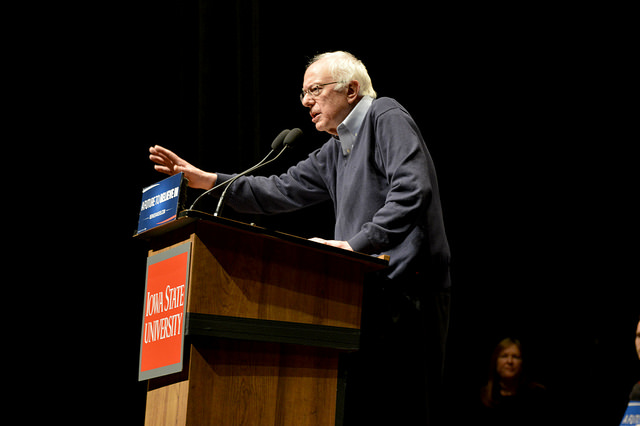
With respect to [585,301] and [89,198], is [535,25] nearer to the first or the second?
[585,301]

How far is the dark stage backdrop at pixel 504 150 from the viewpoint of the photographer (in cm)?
413

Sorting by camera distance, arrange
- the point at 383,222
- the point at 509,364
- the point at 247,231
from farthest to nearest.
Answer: the point at 509,364
the point at 383,222
the point at 247,231

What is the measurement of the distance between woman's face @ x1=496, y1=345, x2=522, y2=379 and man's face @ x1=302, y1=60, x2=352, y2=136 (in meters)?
2.33

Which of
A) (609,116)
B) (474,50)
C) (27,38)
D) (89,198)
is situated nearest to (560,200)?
(609,116)

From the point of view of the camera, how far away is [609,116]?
15.7ft

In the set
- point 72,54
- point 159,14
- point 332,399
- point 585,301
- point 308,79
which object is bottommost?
point 332,399

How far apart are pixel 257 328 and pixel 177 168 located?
94 centimetres

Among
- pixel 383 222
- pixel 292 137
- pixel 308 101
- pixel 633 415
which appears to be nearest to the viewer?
pixel 633 415

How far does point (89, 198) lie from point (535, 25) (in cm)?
309

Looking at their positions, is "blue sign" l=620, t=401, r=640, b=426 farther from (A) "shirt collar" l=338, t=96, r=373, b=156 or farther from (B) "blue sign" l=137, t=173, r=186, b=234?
(A) "shirt collar" l=338, t=96, r=373, b=156

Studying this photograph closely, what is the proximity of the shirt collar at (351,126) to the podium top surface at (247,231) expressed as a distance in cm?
64

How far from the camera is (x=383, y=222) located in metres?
2.11

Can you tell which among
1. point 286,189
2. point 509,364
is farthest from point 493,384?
point 286,189

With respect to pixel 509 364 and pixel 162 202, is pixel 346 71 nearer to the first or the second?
pixel 162 202
